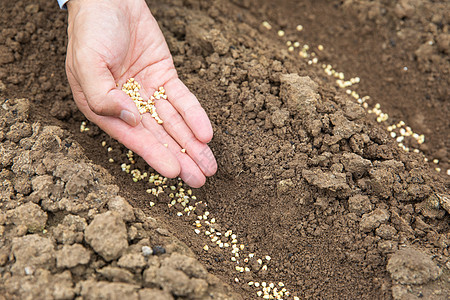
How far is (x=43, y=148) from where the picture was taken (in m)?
3.01

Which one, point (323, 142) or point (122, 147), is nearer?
point (323, 142)

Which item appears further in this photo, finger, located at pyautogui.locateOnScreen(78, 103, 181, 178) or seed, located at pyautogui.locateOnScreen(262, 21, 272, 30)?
seed, located at pyautogui.locateOnScreen(262, 21, 272, 30)

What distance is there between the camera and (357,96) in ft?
13.8

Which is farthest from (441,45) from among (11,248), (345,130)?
(11,248)

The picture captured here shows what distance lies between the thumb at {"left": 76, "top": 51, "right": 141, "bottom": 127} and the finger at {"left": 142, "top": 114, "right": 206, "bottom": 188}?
1.11ft

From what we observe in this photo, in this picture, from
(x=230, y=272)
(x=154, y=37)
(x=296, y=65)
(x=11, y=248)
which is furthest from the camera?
(x=296, y=65)

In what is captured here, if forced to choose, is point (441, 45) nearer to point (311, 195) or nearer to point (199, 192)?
point (311, 195)

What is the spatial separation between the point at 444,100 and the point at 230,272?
9.63 ft

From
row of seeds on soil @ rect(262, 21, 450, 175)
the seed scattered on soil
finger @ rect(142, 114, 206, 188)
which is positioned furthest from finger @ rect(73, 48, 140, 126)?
row of seeds on soil @ rect(262, 21, 450, 175)

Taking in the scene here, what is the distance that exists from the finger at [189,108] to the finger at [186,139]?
6 centimetres

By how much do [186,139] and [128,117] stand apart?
1.71 ft

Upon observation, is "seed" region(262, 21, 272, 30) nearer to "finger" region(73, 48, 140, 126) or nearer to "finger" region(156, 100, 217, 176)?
"finger" region(156, 100, 217, 176)

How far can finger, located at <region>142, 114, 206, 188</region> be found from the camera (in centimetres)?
319

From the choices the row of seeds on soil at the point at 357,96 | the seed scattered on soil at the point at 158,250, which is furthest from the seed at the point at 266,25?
the seed scattered on soil at the point at 158,250
